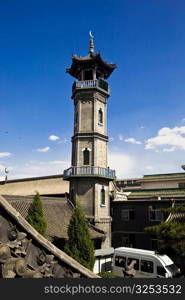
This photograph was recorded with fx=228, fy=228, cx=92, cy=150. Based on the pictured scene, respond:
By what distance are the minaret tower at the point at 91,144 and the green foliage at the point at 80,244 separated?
6.30m

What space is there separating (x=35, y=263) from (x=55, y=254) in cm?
45

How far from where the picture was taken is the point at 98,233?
23.5 m

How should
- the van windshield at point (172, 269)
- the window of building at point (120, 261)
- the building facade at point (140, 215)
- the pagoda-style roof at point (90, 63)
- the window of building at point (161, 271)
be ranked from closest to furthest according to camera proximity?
1. the window of building at point (161, 271)
2. the van windshield at point (172, 269)
3. the window of building at point (120, 261)
4. the pagoda-style roof at point (90, 63)
5. the building facade at point (140, 215)

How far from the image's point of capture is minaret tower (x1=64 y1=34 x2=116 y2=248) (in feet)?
82.5

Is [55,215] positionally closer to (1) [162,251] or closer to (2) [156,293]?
(1) [162,251]

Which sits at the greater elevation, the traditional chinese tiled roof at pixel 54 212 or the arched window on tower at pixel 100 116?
the arched window on tower at pixel 100 116

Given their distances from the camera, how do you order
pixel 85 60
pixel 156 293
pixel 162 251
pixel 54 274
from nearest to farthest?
pixel 156 293, pixel 54 274, pixel 162 251, pixel 85 60

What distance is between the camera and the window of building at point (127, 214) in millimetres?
30969

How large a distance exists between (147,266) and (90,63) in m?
23.1

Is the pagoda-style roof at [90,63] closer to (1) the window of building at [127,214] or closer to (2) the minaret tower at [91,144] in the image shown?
(2) the minaret tower at [91,144]

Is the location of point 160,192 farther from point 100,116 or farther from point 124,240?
point 100,116

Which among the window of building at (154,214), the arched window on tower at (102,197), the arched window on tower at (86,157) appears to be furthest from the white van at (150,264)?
the window of building at (154,214)

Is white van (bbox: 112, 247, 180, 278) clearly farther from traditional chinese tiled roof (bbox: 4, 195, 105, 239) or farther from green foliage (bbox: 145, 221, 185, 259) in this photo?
traditional chinese tiled roof (bbox: 4, 195, 105, 239)

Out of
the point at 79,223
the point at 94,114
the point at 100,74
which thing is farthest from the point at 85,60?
the point at 79,223
